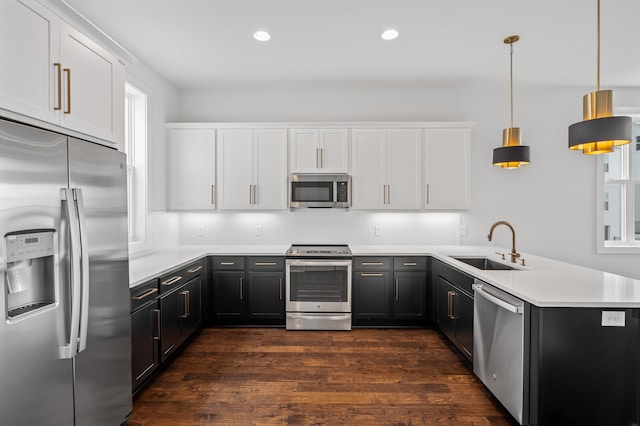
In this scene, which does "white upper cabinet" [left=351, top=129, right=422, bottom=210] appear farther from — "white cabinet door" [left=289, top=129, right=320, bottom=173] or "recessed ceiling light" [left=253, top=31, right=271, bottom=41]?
"recessed ceiling light" [left=253, top=31, right=271, bottom=41]

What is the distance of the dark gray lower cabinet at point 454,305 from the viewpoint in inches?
111

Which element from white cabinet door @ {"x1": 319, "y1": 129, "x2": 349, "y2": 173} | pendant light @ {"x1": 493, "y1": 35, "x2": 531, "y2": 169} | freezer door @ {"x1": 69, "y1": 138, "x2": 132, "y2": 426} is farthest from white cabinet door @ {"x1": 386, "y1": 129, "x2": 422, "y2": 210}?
freezer door @ {"x1": 69, "y1": 138, "x2": 132, "y2": 426}

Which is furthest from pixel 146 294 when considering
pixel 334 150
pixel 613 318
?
pixel 613 318

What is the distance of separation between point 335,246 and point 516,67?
2.93 metres

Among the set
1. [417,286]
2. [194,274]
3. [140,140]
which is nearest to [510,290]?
[417,286]

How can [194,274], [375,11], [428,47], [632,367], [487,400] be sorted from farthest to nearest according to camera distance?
[194,274] < [428,47] < [375,11] < [487,400] < [632,367]

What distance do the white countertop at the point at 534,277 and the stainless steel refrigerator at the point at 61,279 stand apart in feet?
1.85

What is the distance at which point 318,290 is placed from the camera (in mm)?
3797

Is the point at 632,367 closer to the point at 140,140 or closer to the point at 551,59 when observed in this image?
the point at 551,59

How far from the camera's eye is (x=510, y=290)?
2096 mm

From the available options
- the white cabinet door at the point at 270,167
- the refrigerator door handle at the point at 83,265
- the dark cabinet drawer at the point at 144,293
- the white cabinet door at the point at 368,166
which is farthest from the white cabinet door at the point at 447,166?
the refrigerator door handle at the point at 83,265

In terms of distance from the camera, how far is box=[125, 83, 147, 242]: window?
11.9ft

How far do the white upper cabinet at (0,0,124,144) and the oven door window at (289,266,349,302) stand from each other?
238cm

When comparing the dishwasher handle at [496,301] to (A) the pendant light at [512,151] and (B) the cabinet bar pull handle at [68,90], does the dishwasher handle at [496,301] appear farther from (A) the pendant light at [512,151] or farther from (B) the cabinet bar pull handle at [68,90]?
(B) the cabinet bar pull handle at [68,90]
